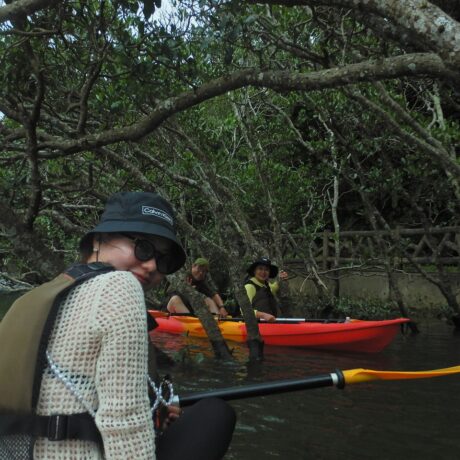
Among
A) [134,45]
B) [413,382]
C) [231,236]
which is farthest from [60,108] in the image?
[413,382]

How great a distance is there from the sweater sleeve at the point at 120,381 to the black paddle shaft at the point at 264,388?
4.66ft

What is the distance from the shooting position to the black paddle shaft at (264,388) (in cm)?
326

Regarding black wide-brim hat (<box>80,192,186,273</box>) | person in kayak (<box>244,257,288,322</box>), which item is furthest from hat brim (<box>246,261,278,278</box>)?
black wide-brim hat (<box>80,192,186,273</box>)

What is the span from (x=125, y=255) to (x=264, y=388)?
1.64 m

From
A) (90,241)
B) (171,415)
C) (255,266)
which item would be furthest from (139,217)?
(255,266)

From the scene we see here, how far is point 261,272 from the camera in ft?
33.9

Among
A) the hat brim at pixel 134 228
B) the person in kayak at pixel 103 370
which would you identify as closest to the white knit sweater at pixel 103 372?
the person in kayak at pixel 103 370

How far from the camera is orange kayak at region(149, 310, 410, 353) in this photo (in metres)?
9.44

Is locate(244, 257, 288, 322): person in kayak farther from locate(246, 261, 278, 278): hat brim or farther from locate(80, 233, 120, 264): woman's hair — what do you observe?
A: locate(80, 233, 120, 264): woman's hair

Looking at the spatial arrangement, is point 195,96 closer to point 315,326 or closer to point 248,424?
A: point 248,424

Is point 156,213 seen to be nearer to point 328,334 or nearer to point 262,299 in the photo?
point 328,334

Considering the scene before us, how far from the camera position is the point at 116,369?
1.75m

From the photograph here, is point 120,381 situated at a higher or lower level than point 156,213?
lower

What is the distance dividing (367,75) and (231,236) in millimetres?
5086
